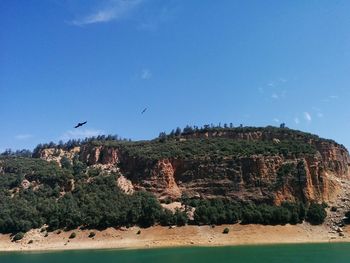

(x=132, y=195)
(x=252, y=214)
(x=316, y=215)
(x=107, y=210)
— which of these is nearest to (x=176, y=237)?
(x=252, y=214)

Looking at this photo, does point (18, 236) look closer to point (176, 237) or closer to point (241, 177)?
point (176, 237)

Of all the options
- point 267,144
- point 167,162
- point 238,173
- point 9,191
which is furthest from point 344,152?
point 9,191

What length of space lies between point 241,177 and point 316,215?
20.9m

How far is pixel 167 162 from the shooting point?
118 m

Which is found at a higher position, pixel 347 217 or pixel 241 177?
pixel 241 177

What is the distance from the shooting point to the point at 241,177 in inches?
4235

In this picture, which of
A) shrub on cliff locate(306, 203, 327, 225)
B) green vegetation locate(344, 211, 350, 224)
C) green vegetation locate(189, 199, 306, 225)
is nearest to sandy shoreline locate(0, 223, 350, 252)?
green vegetation locate(189, 199, 306, 225)

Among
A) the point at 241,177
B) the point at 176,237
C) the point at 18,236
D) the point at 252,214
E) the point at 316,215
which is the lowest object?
the point at 176,237

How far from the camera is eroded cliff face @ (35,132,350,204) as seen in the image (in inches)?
4058

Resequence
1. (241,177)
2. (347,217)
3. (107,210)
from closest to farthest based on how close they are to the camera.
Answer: (347,217)
(107,210)
(241,177)

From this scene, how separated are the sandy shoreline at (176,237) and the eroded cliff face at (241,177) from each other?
1254 centimetres

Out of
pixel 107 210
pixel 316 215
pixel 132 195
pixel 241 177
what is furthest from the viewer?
pixel 132 195

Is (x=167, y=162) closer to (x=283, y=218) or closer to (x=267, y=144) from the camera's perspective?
(x=267, y=144)

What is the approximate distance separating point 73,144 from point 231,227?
93.1 m
